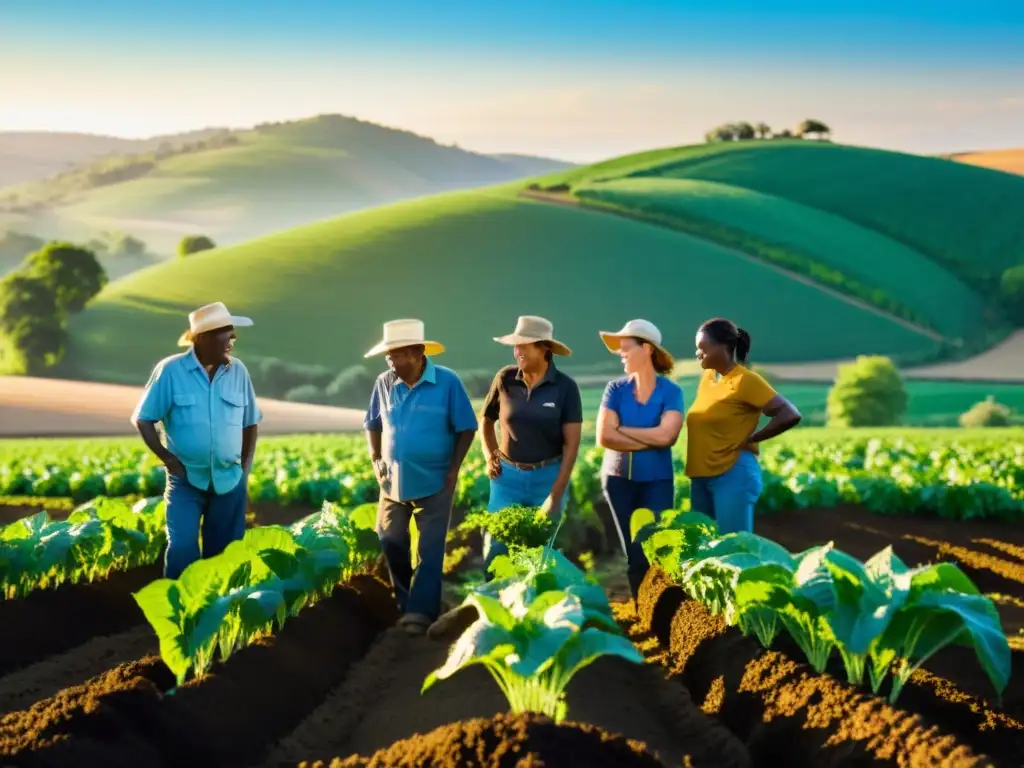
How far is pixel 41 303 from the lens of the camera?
5219 cm

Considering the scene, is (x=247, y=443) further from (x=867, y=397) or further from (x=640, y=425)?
(x=867, y=397)

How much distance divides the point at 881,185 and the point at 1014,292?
707 inches

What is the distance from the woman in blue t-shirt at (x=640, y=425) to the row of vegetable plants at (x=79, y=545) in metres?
3.42

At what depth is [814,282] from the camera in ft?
209

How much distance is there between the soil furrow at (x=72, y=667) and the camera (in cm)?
680

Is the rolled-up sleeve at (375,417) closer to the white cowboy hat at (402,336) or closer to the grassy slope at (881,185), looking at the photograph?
the white cowboy hat at (402,336)

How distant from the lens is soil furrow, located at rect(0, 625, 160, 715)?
680 centimetres

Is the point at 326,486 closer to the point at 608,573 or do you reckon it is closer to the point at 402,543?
the point at 608,573

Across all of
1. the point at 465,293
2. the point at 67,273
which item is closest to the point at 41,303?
the point at 67,273

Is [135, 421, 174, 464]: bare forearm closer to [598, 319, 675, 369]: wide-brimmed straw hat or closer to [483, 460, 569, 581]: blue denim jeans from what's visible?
[483, 460, 569, 581]: blue denim jeans

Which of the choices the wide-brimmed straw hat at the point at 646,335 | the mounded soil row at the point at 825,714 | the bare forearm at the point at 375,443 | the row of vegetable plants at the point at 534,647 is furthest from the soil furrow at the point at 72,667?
the wide-brimmed straw hat at the point at 646,335

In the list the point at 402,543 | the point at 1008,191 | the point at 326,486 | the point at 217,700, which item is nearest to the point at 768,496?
the point at 326,486

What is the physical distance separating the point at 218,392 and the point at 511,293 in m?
54.4

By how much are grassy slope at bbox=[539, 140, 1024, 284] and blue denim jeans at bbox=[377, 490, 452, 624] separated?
7047cm
